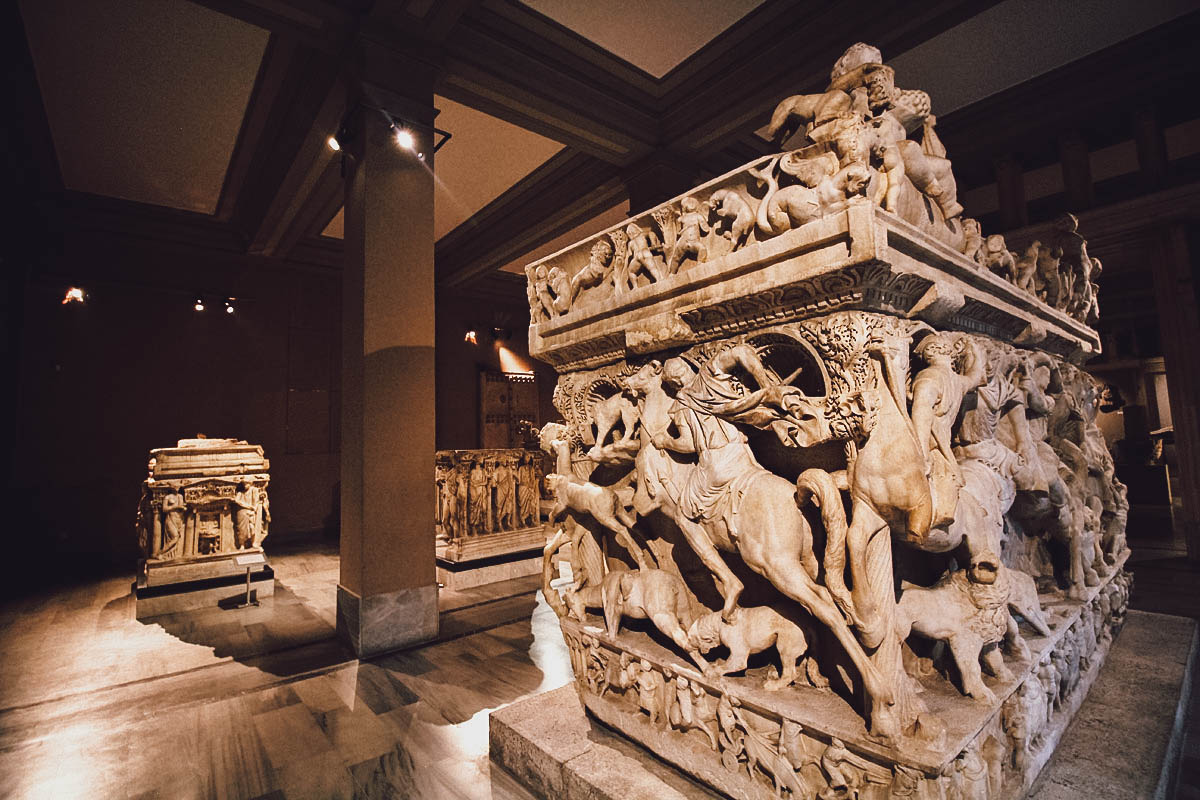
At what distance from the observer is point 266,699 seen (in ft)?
11.2

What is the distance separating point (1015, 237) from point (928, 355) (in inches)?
233

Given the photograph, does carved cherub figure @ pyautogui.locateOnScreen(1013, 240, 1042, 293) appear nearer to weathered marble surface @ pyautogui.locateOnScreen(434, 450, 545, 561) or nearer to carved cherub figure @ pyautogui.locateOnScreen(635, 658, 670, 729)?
carved cherub figure @ pyautogui.locateOnScreen(635, 658, 670, 729)

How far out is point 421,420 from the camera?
4438 mm

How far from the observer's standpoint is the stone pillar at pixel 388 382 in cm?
412

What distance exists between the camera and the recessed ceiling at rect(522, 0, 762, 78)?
180 inches

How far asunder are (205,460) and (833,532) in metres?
6.78

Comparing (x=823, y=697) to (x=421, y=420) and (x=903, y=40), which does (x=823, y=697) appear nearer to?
(x=421, y=420)

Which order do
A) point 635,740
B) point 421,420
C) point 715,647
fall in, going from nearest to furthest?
point 715,647
point 635,740
point 421,420

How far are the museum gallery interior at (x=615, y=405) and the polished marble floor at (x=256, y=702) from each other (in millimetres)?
33

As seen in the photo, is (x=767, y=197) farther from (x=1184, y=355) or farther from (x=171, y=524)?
(x=171, y=524)

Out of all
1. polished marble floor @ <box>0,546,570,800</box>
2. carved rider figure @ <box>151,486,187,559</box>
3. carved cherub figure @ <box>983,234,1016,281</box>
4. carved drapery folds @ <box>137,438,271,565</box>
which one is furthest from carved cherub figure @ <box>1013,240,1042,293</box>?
carved rider figure @ <box>151,486,187,559</box>

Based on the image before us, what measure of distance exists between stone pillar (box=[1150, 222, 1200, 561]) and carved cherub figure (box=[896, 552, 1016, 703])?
19.0 ft

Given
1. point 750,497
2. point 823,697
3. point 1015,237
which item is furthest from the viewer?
point 1015,237

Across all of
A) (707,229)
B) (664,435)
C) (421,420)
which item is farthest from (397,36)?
(664,435)
